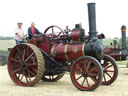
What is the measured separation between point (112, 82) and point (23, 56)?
279 centimetres

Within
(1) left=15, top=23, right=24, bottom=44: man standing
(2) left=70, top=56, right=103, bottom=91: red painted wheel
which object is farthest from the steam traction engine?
(1) left=15, top=23, right=24, bottom=44: man standing

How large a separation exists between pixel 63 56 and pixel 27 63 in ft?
3.63

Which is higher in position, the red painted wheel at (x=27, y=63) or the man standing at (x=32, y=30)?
the man standing at (x=32, y=30)

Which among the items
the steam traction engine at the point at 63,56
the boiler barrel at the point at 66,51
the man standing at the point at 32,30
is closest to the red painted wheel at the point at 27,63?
the steam traction engine at the point at 63,56

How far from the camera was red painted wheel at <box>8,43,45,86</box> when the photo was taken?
751 centimetres

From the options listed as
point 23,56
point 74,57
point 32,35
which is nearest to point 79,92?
point 74,57

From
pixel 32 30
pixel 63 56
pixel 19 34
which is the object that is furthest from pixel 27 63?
pixel 19 34

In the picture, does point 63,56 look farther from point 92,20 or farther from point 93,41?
point 92,20

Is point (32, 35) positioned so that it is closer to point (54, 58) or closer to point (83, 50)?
point (54, 58)

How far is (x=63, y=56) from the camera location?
7.75 meters

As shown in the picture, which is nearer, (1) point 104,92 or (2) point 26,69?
(1) point 104,92

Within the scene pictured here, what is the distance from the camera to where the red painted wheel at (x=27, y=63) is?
296 inches

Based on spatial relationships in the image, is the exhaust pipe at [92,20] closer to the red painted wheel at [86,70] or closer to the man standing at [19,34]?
the red painted wheel at [86,70]

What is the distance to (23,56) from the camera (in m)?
7.96
